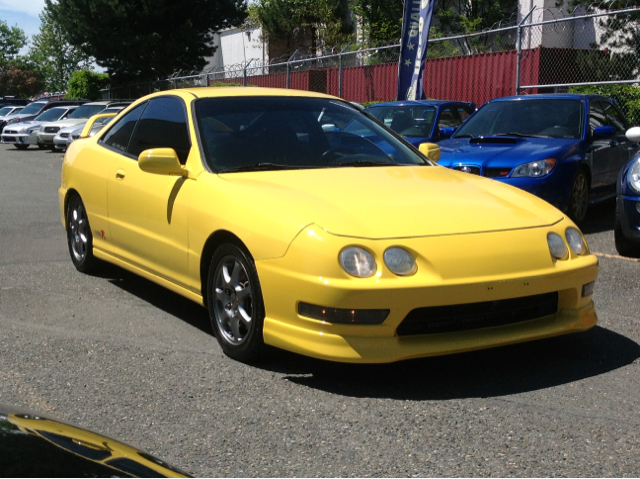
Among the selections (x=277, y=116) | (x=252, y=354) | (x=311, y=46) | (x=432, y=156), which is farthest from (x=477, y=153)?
(x=311, y=46)

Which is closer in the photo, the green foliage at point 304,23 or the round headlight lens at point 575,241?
the round headlight lens at point 575,241

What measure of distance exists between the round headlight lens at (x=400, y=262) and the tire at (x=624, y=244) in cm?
414

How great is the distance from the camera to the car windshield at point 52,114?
26906 millimetres

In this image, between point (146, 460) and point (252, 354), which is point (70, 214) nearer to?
point (252, 354)

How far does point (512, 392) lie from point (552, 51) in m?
16.5

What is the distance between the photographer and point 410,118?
40.4 feet

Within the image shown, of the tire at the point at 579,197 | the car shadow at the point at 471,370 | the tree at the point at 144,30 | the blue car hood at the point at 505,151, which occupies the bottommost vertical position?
the car shadow at the point at 471,370

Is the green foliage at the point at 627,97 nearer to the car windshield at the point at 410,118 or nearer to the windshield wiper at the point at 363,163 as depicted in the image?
the car windshield at the point at 410,118

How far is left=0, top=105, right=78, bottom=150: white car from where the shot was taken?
87.0ft

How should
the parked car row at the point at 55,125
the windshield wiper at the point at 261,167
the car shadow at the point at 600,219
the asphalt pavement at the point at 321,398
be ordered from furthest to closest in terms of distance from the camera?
the parked car row at the point at 55,125 < the car shadow at the point at 600,219 < the windshield wiper at the point at 261,167 < the asphalt pavement at the point at 321,398

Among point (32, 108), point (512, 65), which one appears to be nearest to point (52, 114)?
point (32, 108)

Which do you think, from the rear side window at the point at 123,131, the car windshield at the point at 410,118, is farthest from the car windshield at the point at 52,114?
the rear side window at the point at 123,131

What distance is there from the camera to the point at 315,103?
226 inches

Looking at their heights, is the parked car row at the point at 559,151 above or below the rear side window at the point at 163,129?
below
